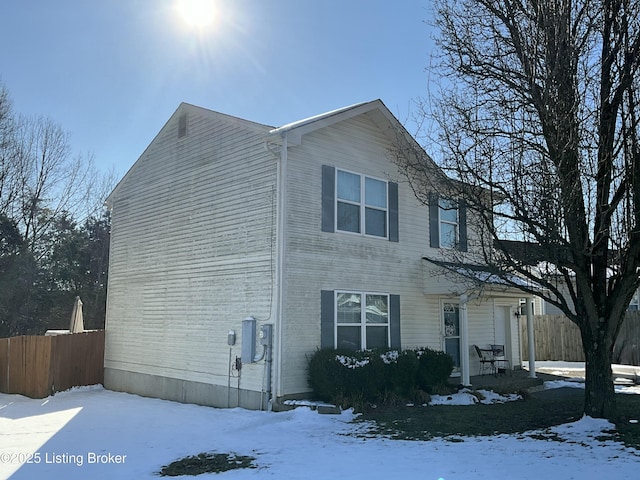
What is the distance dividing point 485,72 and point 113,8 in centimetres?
776

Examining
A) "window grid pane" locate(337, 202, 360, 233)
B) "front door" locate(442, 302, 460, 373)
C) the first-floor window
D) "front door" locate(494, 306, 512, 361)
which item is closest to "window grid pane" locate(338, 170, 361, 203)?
"window grid pane" locate(337, 202, 360, 233)

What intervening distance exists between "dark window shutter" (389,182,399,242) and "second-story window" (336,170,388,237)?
0.15 meters

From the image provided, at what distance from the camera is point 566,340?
74.8 ft

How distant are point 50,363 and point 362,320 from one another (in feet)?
30.2

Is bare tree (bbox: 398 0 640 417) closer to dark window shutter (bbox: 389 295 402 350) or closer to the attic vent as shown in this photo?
dark window shutter (bbox: 389 295 402 350)

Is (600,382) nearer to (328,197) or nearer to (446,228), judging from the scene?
(328,197)

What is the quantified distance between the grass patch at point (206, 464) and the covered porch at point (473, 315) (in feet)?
22.1

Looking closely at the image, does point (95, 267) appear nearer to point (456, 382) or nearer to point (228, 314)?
point (228, 314)

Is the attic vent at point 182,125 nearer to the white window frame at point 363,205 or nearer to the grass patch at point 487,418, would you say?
the white window frame at point 363,205

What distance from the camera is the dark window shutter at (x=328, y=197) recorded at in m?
12.1

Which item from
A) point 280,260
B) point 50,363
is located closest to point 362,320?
point 280,260

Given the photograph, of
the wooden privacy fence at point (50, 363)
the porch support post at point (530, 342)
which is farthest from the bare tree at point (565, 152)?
the wooden privacy fence at point (50, 363)

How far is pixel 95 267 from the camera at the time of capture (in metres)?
30.0

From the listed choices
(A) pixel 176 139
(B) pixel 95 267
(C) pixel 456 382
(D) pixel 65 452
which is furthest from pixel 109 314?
(B) pixel 95 267
